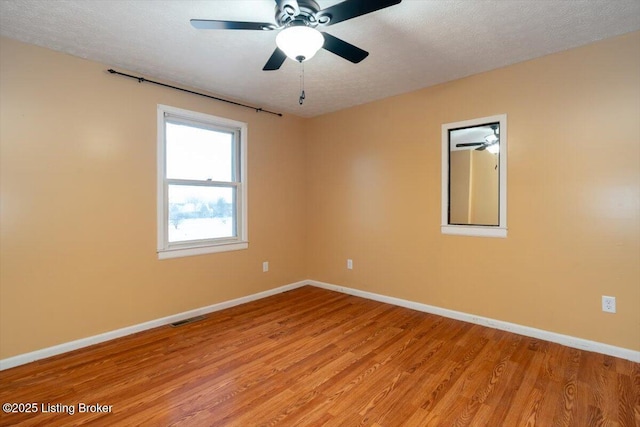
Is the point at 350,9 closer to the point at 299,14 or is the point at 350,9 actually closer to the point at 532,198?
the point at 299,14

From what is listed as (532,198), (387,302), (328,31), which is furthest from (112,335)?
(532,198)

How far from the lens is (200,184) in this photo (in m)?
3.52

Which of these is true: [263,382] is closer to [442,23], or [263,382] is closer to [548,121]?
[442,23]

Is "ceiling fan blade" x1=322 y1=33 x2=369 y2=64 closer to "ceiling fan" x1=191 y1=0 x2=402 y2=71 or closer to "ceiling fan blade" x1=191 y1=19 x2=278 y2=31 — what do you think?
"ceiling fan" x1=191 y1=0 x2=402 y2=71

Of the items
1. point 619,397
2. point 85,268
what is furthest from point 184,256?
point 619,397

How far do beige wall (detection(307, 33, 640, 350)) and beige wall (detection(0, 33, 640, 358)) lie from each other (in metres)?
0.01

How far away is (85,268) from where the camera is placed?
2.74 metres

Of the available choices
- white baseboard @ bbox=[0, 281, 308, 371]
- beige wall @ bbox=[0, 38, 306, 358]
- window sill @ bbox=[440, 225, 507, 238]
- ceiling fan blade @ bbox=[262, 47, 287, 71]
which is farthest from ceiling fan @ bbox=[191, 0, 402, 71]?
white baseboard @ bbox=[0, 281, 308, 371]

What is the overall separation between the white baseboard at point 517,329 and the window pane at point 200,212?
76.4 inches

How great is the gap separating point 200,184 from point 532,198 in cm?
336

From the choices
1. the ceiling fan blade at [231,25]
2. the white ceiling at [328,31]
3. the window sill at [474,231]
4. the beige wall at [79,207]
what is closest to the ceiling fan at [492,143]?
the white ceiling at [328,31]

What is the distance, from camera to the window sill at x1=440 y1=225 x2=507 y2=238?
3033 millimetres

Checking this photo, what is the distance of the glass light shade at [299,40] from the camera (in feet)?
5.75

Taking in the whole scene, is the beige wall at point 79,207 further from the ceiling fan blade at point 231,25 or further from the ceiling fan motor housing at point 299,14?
the ceiling fan motor housing at point 299,14
